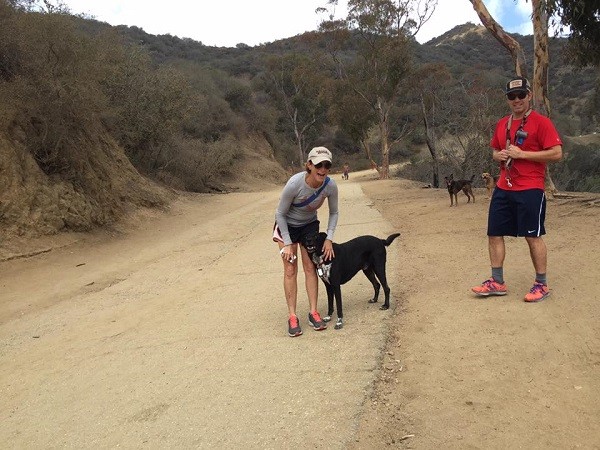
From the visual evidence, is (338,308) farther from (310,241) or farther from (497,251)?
(497,251)

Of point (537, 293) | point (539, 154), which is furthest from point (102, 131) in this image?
point (537, 293)

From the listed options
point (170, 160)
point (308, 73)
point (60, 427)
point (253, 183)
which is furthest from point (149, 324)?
point (308, 73)

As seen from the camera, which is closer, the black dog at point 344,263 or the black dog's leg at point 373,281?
the black dog at point 344,263

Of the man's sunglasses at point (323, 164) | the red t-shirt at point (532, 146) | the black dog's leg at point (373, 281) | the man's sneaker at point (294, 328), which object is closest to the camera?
the man's sunglasses at point (323, 164)

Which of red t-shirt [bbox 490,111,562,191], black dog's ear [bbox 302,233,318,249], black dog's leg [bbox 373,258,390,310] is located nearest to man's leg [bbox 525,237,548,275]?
red t-shirt [bbox 490,111,562,191]

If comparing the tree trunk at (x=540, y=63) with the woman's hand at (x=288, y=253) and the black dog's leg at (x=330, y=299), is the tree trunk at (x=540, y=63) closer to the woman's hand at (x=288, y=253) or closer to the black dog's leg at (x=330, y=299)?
the black dog's leg at (x=330, y=299)

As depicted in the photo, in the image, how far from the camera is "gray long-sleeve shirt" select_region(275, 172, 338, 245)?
4191 millimetres

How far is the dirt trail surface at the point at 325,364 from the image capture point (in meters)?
2.86

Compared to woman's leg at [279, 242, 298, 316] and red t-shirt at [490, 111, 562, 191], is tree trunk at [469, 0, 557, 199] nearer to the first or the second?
red t-shirt at [490, 111, 562, 191]

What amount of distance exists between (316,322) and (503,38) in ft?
32.3

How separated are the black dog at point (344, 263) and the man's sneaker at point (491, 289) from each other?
2.78 ft

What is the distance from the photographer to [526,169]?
4246mm

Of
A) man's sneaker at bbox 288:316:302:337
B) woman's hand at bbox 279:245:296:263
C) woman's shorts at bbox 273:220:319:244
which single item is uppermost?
woman's shorts at bbox 273:220:319:244

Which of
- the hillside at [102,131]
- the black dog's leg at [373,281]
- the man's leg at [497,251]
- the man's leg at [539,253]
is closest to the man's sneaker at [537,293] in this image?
the man's leg at [539,253]
